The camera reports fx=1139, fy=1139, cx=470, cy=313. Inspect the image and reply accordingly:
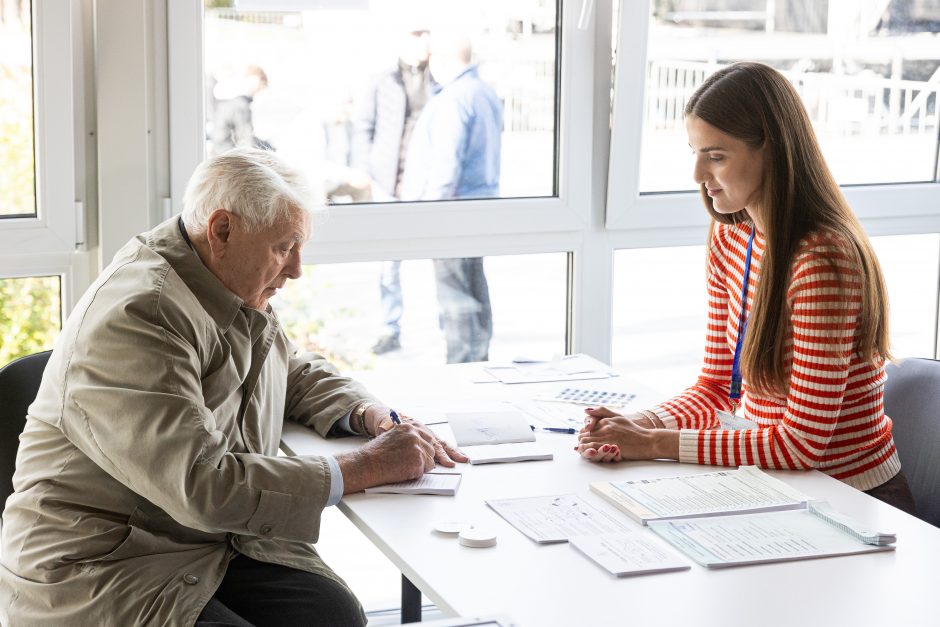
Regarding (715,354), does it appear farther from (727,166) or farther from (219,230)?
(219,230)

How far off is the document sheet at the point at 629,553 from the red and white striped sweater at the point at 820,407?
0.40 metres

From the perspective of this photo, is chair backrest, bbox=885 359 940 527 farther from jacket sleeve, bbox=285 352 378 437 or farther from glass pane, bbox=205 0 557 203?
glass pane, bbox=205 0 557 203

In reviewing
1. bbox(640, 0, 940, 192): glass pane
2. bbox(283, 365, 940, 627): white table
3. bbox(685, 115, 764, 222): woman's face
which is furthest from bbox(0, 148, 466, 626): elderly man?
bbox(640, 0, 940, 192): glass pane

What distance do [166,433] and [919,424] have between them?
1.52 m

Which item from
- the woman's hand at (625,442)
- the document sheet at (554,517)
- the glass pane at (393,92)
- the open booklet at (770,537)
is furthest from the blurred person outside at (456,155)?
the open booklet at (770,537)

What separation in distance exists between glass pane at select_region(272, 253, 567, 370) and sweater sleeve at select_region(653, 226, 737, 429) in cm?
98

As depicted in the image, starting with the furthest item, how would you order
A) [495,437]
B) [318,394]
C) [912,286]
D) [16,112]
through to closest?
[912,286] < [16,112] < [318,394] < [495,437]

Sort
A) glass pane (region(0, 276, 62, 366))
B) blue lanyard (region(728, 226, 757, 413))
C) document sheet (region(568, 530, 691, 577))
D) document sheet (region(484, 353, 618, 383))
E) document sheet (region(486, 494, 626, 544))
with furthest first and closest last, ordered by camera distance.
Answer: glass pane (region(0, 276, 62, 366)), document sheet (region(484, 353, 618, 383)), blue lanyard (region(728, 226, 757, 413)), document sheet (region(486, 494, 626, 544)), document sheet (region(568, 530, 691, 577))

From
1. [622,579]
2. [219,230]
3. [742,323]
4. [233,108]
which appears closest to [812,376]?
[742,323]

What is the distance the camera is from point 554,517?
1821mm

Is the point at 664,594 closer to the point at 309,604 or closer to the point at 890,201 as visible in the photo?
the point at 309,604

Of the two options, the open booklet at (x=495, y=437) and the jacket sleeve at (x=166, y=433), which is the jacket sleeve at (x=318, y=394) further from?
the jacket sleeve at (x=166, y=433)

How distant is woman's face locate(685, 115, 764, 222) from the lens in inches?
87.2

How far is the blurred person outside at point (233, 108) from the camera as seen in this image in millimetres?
2992
